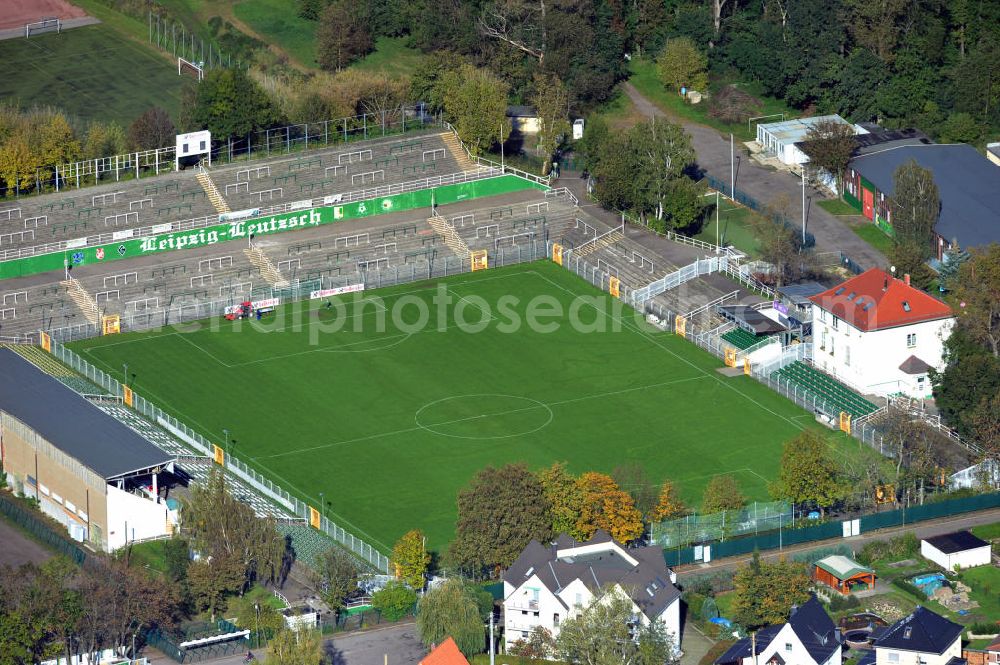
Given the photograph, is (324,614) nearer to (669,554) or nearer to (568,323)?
(669,554)

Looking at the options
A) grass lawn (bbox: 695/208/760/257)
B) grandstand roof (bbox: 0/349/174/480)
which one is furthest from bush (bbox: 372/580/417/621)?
grass lawn (bbox: 695/208/760/257)

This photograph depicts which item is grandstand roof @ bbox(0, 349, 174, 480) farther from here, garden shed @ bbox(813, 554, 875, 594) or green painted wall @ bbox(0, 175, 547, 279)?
garden shed @ bbox(813, 554, 875, 594)

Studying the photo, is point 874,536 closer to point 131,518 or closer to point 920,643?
point 920,643

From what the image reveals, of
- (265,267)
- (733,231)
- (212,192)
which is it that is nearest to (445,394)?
(265,267)

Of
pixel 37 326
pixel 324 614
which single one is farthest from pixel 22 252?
pixel 324 614

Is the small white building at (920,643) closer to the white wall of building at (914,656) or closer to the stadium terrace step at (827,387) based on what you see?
the white wall of building at (914,656)
